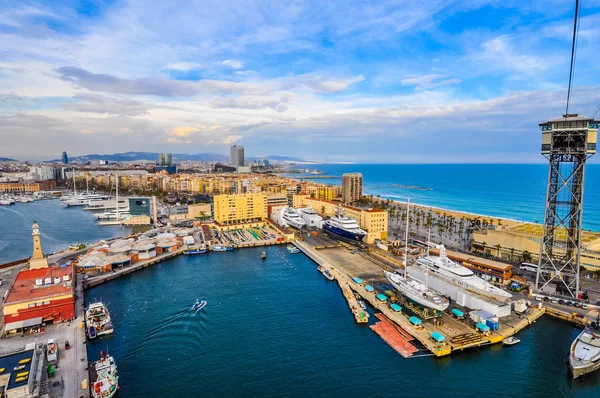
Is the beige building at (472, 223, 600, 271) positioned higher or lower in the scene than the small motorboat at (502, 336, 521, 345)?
higher

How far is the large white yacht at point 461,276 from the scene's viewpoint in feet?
68.9

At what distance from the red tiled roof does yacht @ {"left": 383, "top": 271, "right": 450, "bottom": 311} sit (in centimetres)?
2084

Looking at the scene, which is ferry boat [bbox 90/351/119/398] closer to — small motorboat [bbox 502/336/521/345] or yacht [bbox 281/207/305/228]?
small motorboat [bbox 502/336/521/345]

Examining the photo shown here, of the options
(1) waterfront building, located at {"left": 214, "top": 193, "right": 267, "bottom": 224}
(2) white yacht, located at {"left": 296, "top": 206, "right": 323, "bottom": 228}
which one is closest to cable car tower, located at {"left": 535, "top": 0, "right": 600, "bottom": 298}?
(2) white yacht, located at {"left": 296, "top": 206, "right": 323, "bottom": 228}

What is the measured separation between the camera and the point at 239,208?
1922 inches

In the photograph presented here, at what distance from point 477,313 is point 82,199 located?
277 ft

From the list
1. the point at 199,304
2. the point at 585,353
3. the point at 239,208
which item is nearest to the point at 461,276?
the point at 585,353

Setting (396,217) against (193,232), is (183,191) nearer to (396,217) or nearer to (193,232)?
(193,232)

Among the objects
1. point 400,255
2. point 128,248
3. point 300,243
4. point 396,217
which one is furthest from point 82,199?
point 400,255

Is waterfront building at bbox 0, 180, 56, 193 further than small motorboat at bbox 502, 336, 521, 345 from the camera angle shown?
Yes

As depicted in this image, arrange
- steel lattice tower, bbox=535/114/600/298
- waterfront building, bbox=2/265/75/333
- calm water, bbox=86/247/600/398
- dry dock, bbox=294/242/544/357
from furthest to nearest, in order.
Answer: steel lattice tower, bbox=535/114/600/298 < waterfront building, bbox=2/265/75/333 < dry dock, bbox=294/242/544/357 < calm water, bbox=86/247/600/398

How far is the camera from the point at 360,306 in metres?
21.8

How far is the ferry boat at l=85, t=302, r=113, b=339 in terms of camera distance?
1888cm

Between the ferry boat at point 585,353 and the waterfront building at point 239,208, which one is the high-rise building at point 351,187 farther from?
the ferry boat at point 585,353
